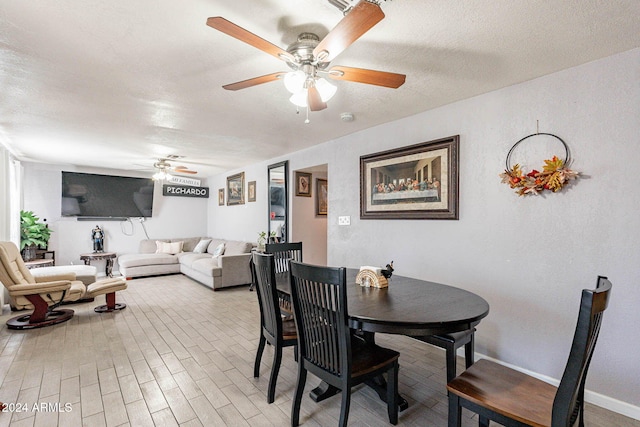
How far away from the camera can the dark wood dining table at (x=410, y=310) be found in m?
1.49

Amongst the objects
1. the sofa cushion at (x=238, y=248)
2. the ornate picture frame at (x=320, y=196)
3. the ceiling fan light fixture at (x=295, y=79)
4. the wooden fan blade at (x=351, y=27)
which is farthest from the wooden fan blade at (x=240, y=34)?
the sofa cushion at (x=238, y=248)

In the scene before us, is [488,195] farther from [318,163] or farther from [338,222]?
[318,163]

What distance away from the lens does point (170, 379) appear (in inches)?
93.3

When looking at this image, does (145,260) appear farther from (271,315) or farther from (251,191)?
(271,315)

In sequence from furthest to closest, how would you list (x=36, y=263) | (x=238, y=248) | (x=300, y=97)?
(x=238, y=248) → (x=36, y=263) → (x=300, y=97)

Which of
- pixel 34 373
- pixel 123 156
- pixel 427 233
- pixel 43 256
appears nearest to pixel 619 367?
pixel 427 233

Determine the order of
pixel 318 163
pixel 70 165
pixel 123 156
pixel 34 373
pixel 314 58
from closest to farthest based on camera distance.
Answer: pixel 314 58, pixel 34 373, pixel 318 163, pixel 123 156, pixel 70 165

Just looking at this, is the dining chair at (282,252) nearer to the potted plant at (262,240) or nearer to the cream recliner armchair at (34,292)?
the potted plant at (262,240)

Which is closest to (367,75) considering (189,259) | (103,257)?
(189,259)

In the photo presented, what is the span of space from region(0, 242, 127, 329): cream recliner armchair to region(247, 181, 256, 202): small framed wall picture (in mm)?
2920

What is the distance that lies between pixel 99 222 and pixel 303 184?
492cm

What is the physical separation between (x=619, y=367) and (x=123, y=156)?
6.86 m

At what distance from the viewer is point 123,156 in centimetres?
543

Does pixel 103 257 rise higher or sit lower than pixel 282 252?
lower
